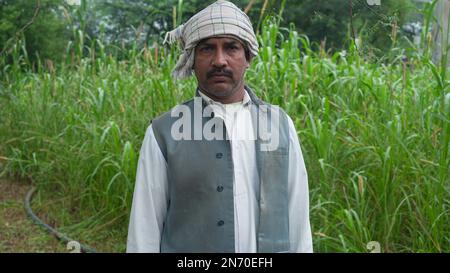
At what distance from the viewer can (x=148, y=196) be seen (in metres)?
1.57

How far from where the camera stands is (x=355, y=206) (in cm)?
288

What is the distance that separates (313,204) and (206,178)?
1500 millimetres

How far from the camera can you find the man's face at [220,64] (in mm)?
1507

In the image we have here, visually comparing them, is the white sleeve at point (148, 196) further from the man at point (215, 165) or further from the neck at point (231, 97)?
the neck at point (231, 97)

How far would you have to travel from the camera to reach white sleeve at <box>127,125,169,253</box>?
5.14 ft

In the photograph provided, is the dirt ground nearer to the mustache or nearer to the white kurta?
the white kurta

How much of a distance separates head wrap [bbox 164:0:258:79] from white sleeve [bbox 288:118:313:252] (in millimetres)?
318

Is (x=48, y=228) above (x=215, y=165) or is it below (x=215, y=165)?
below

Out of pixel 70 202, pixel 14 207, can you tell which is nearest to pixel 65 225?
pixel 70 202

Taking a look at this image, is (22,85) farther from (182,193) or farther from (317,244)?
(182,193)

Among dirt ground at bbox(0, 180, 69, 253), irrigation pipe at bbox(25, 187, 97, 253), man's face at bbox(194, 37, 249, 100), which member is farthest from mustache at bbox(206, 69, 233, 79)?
dirt ground at bbox(0, 180, 69, 253)

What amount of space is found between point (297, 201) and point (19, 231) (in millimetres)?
2753

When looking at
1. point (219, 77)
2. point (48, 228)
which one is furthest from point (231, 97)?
point (48, 228)

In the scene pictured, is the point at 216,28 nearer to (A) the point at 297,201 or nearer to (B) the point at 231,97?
(B) the point at 231,97
